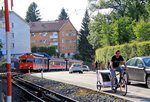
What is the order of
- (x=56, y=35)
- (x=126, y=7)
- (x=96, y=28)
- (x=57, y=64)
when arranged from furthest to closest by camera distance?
(x=56, y=35), (x=57, y=64), (x=96, y=28), (x=126, y=7)

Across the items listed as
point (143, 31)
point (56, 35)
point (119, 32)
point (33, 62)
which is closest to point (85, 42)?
point (56, 35)

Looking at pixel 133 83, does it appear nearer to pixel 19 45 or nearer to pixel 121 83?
pixel 121 83

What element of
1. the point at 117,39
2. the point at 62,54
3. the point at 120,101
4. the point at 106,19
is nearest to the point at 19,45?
the point at 62,54

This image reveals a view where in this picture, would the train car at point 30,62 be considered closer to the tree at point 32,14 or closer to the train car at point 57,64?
the train car at point 57,64

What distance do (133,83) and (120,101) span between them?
328 inches

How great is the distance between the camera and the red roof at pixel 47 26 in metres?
134

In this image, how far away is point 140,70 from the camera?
20250 millimetres

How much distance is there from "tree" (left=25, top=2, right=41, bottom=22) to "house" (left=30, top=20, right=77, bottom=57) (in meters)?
17.2

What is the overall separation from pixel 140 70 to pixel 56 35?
11514 centimetres

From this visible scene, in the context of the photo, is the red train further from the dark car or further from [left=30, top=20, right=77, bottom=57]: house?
[left=30, top=20, right=77, bottom=57]: house

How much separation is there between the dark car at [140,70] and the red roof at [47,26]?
112m

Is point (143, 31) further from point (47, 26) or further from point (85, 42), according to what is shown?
point (47, 26)

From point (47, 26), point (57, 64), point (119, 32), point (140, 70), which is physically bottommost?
point (57, 64)

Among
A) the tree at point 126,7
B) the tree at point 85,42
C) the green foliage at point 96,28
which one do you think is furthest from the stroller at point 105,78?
the tree at point 85,42
